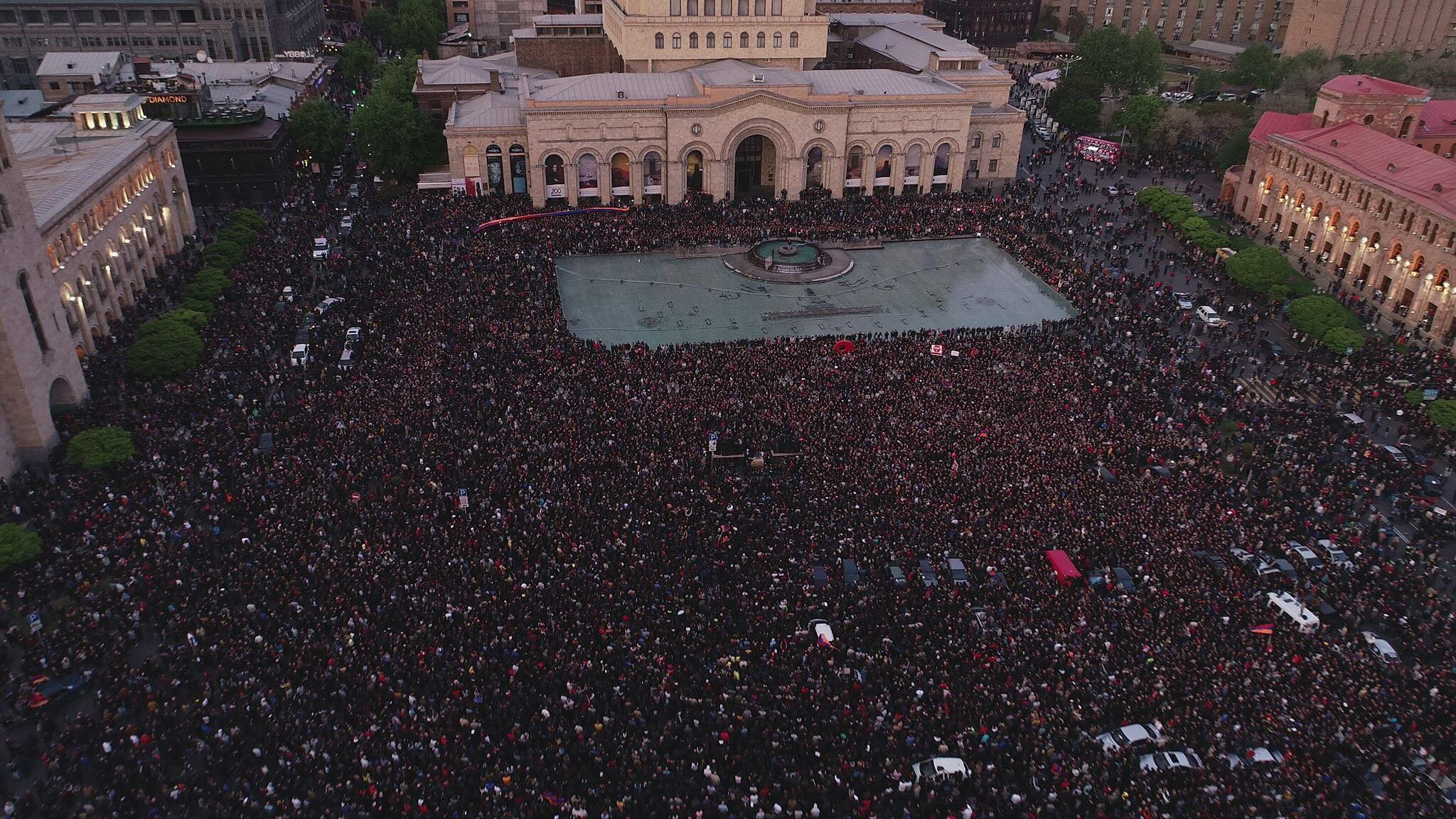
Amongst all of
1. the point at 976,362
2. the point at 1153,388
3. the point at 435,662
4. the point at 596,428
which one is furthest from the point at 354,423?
the point at 1153,388

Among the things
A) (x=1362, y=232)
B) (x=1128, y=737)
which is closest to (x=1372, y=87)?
(x=1362, y=232)

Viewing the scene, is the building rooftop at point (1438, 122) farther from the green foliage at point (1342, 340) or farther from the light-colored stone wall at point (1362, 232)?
the green foliage at point (1342, 340)

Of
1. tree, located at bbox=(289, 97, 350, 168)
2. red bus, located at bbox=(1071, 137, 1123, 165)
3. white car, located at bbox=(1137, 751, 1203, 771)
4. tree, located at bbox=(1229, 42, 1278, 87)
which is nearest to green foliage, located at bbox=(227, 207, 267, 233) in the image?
tree, located at bbox=(289, 97, 350, 168)

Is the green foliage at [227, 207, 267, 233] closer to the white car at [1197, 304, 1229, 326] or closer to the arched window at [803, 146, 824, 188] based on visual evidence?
the arched window at [803, 146, 824, 188]

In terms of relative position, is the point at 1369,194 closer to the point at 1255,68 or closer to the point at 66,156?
the point at 1255,68

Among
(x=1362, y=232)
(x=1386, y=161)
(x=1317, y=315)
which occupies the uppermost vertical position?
(x=1386, y=161)

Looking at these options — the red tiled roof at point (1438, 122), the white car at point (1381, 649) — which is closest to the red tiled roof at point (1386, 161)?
the red tiled roof at point (1438, 122)
